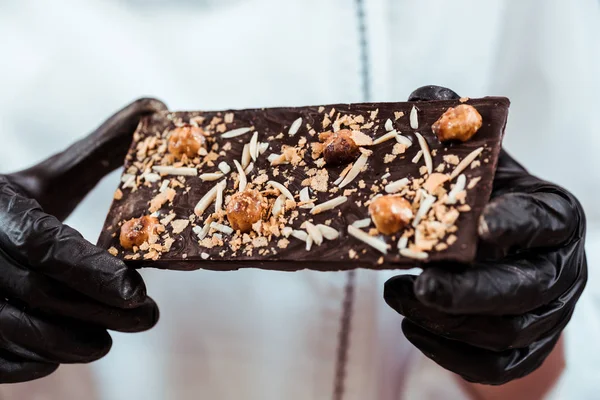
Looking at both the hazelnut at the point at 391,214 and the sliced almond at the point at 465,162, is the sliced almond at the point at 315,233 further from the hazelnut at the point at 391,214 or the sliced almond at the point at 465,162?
the sliced almond at the point at 465,162

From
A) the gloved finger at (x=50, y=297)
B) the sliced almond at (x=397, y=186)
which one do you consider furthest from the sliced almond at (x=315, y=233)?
the gloved finger at (x=50, y=297)

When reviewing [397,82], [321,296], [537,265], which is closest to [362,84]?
[397,82]

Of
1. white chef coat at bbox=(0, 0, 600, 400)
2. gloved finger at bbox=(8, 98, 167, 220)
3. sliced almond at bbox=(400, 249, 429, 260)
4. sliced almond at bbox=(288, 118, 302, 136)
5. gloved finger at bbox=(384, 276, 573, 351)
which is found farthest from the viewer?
white chef coat at bbox=(0, 0, 600, 400)

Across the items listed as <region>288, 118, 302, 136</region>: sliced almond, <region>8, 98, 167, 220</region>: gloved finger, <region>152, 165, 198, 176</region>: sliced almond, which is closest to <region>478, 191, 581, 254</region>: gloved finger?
<region>288, 118, 302, 136</region>: sliced almond

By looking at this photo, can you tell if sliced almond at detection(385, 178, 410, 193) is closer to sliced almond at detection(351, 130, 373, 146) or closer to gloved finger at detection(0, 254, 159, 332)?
sliced almond at detection(351, 130, 373, 146)

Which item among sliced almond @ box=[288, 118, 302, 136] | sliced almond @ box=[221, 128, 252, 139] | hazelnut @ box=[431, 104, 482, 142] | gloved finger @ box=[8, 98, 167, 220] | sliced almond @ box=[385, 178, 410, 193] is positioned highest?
hazelnut @ box=[431, 104, 482, 142]

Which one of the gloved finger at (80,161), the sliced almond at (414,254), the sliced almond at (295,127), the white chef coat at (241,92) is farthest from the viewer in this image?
the white chef coat at (241,92)
